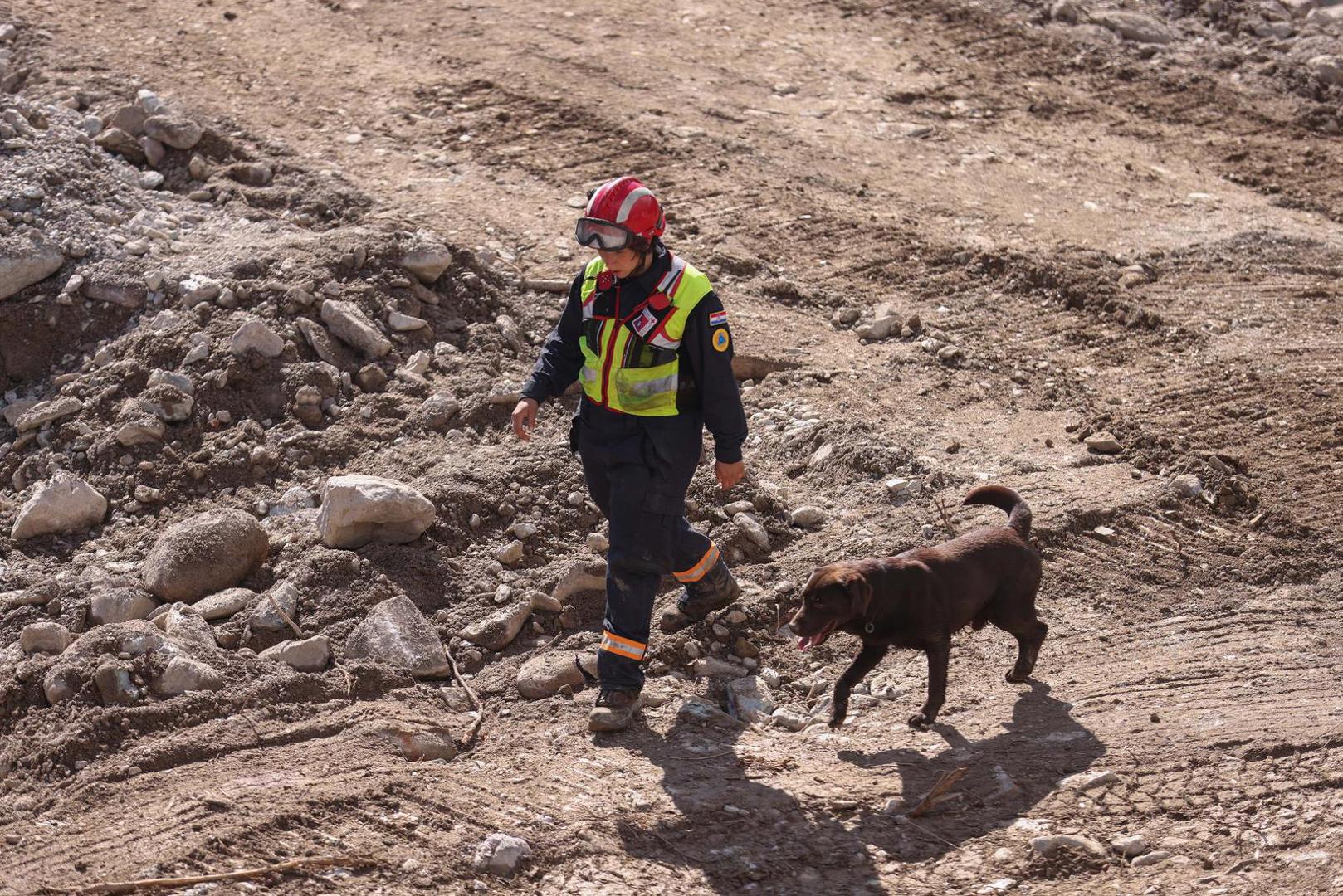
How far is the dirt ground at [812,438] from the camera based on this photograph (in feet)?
16.9

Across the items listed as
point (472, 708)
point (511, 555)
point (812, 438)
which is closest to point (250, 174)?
point (511, 555)

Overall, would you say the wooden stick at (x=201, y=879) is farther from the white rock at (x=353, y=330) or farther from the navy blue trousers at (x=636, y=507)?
the white rock at (x=353, y=330)

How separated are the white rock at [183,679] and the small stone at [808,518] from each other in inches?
114

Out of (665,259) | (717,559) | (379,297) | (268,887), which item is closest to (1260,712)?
(717,559)

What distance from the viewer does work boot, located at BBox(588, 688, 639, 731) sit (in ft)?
19.1

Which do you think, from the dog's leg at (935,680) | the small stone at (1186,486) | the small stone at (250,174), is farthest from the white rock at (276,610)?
the small stone at (1186,486)

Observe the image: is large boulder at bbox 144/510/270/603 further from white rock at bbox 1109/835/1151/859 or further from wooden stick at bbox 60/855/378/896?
white rock at bbox 1109/835/1151/859

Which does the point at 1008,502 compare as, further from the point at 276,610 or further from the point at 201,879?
the point at 201,879

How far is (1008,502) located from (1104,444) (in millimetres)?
1597

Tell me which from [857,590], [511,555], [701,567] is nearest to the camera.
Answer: [857,590]

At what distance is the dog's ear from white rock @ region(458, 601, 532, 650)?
1.77 metres

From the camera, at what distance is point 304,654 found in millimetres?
6164

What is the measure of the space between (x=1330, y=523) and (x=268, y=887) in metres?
5.27

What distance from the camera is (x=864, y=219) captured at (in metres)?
9.70
